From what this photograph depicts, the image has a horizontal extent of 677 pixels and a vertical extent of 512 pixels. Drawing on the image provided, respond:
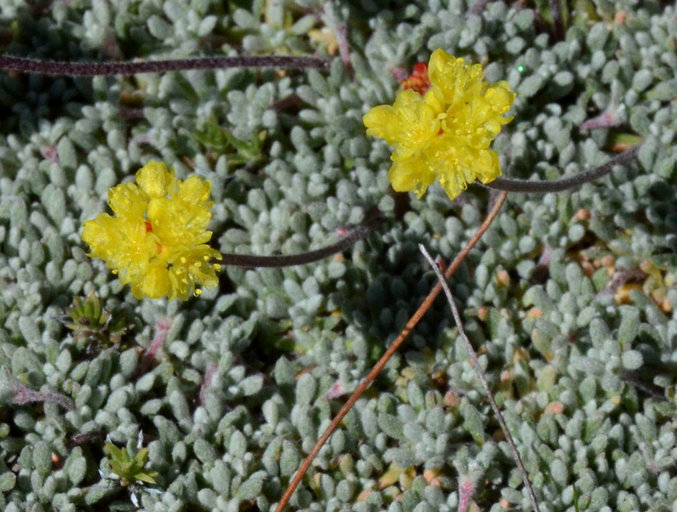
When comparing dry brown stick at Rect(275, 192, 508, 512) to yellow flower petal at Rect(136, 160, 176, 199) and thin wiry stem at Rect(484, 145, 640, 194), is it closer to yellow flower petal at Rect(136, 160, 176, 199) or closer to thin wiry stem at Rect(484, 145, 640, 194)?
thin wiry stem at Rect(484, 145, 640, 194)

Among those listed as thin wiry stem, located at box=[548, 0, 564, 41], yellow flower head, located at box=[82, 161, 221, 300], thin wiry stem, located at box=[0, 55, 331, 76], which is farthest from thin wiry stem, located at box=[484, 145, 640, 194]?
thin wiry stem, located at box=[0, 55, 331, 76]

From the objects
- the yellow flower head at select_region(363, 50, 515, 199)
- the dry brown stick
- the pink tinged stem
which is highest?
the yellow flower head at select_region(363, 50, 515, 199)

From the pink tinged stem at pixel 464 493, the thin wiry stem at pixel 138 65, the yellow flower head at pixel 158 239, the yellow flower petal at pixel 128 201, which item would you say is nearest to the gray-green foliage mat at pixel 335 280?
the pink tinged stem at pixel 464 493

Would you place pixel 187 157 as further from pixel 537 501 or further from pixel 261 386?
pixel 537 501

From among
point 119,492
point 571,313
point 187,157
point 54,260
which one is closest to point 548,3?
point 571,313

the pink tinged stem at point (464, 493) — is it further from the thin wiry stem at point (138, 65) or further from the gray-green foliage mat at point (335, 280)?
the thin wiry stem at point (138, 65)

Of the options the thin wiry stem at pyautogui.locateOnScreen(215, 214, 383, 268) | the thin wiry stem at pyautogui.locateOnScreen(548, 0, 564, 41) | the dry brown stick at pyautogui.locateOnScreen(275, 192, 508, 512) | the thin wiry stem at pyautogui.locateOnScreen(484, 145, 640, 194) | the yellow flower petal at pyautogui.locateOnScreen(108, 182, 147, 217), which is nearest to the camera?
the yellow flower petal at pyautogui.locateOnScreen(108, 182, 147, 217)

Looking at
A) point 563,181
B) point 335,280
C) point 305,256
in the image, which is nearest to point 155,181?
point 305,256
